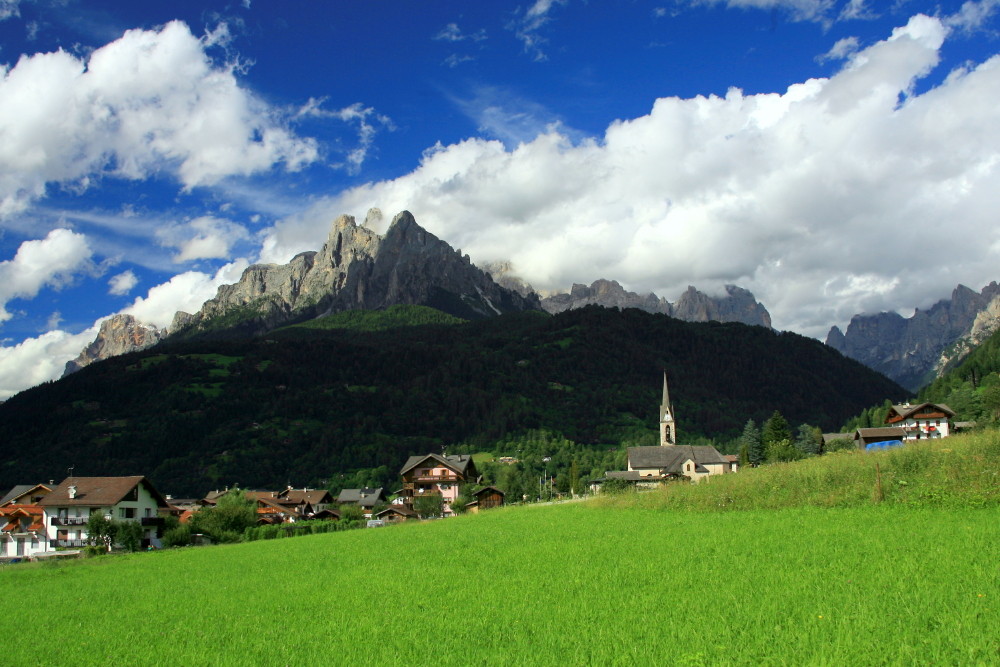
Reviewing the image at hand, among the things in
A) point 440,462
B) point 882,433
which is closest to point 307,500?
point 440,462

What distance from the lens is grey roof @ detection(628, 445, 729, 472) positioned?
10600 centimetres

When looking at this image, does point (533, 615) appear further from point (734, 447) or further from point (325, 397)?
point (325, 397)

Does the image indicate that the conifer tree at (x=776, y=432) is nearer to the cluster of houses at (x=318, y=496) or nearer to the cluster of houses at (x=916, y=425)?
the cluster of houses at (x=318, y=496)

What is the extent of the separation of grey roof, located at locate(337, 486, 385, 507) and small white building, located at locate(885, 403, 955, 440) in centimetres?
7901

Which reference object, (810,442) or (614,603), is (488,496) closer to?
(810,442)

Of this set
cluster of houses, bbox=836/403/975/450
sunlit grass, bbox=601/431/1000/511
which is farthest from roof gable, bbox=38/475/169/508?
cluster of houses, bbox=836/403/975/450

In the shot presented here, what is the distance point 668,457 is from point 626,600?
96.9 m

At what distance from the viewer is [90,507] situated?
67.9 meters

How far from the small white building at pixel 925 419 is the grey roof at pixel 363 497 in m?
79.0

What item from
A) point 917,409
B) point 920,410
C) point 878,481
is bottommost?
point 920,410

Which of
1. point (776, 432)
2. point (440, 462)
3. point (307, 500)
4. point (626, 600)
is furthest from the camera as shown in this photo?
point (440, 462)

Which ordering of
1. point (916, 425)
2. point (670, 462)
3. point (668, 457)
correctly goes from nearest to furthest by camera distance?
point (916, 425), point (670, 462), point (668, 457)

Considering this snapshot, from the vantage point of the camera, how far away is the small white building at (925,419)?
93.3 m

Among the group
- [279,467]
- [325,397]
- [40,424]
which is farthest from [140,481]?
[40,424]
